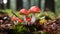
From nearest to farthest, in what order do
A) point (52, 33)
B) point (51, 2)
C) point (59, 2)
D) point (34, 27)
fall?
1. point (52, 33)
2. point (34, 27)
3. point (51, 2)
4. point (59, 2)

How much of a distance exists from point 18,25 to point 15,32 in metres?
0.17

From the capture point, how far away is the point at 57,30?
8.44 ft

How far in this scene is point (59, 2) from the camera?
1473 inches

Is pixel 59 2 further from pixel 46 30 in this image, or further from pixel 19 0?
pixel 46 30

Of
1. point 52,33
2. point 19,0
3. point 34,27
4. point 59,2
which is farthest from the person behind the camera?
Result: point 59,2

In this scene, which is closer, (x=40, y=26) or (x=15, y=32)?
(x=15, y=32)

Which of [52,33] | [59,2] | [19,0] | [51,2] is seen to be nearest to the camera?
[52,33]

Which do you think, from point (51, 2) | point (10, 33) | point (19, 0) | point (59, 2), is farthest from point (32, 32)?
point (59, 2)

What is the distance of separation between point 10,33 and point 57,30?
26.1 inches

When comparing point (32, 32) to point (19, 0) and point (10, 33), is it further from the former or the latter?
point (19, 0)

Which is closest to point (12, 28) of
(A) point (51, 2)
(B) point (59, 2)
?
(A) point (51, 2)

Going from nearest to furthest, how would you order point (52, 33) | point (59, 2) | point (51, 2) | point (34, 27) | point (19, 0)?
point (52, 33) → point (34, 27) → point (51, 2) → point (19, 0) → point (59, 2)

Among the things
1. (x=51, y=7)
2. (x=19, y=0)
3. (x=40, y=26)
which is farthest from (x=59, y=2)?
(x=40, y=26)

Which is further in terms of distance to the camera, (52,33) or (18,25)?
(18,25)
